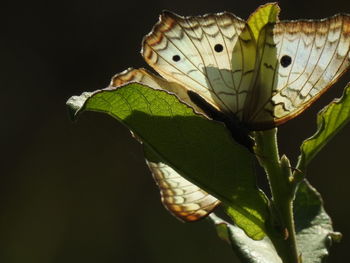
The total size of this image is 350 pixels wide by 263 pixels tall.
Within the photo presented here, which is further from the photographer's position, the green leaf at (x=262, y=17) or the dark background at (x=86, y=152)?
the dark background at (x=86, y=152)

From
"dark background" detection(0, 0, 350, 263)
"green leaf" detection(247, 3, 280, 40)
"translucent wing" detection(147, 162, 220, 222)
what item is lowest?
"dark background" detection(0, 0, 350, 263)

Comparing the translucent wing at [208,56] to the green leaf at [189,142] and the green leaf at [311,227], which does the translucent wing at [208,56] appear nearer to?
the green leaf at [189,142]

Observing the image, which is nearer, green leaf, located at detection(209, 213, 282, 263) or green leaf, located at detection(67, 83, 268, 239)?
green leaf, located at detection(67, 83, 268, 239)

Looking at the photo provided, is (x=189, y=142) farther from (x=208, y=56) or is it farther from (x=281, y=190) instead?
(x=208, y=56)

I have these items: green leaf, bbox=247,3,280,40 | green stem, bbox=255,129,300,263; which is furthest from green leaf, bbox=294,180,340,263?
green leaf, bbox=247,3,280,40

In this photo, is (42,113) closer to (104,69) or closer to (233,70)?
(104,69)

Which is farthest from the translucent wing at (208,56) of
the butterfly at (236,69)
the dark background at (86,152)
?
the dark background at (86,152)

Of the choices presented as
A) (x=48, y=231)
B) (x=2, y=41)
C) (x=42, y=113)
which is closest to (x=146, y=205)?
(x=48, y=231)

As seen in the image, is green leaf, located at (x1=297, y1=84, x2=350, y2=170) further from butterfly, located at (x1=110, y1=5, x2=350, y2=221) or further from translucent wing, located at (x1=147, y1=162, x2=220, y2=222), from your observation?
translucent wing, located at (x1=147, y1=162, x2=220, y2=222)
